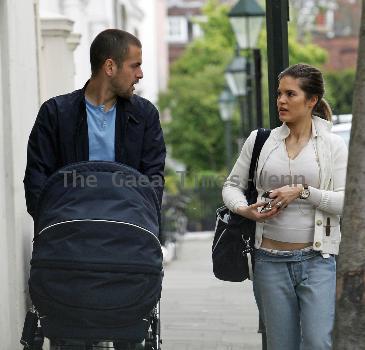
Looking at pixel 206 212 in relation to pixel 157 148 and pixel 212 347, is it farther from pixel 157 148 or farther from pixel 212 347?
pixel 157 148

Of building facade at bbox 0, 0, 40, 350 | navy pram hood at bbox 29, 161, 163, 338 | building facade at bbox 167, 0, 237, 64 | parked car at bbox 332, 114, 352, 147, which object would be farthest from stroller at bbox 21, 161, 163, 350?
building facade at bbox 167, 0, 237, 64

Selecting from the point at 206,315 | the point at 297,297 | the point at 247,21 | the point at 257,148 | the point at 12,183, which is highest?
the point at 247,21

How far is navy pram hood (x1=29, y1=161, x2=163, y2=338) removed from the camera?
520 centimetres

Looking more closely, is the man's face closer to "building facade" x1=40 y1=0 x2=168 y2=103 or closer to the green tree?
"building facade" x1=40 y1=0 x2=168 y2=103

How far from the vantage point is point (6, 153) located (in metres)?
7.27

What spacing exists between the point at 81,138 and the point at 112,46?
475 millimetres

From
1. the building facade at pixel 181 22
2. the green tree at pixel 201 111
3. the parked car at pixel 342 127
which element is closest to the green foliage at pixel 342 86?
the green tree at pixel 201 111

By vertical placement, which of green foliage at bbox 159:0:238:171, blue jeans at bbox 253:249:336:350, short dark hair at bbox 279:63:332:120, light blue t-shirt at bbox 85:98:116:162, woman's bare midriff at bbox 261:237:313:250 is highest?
short dark hair at bbox 279:63:332:120

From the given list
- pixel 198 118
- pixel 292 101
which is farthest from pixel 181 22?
pixel 292 101

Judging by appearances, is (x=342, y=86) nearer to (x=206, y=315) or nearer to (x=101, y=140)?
(x=206, y=315)

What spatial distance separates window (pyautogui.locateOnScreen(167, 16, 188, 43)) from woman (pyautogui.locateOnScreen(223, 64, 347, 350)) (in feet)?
270

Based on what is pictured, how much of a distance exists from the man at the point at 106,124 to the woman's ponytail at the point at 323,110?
83 centimetres

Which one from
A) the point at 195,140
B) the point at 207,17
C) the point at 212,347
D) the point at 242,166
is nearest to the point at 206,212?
the point at 195,140

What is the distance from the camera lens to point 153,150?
19.1ft
